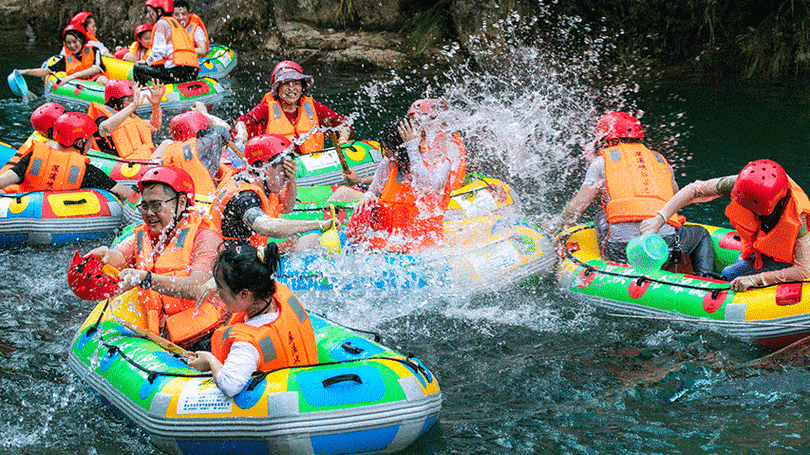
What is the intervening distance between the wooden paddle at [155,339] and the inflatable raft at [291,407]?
253 mm

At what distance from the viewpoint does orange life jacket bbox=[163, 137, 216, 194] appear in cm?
700

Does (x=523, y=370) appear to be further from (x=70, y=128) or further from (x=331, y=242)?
(x=70, y=128)

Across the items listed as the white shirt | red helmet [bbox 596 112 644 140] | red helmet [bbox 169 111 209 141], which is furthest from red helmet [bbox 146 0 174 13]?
the white shirt

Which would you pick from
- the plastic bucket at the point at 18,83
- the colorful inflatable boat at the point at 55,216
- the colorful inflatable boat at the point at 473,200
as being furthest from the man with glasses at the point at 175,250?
the plastic bucket at the point at 18,83

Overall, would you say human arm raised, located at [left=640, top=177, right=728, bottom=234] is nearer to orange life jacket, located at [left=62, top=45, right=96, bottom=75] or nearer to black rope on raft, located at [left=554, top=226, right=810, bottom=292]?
black rope on raft, located at [left=554, top=226, right=810, bottom=292]

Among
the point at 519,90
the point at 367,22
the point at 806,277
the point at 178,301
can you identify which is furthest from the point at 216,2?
the point at 806,277

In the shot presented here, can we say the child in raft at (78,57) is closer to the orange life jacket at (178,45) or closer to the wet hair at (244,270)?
the orange life jacket at (178,45)

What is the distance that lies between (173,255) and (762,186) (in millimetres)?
3849

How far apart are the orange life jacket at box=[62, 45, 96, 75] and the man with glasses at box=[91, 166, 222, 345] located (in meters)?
8.89

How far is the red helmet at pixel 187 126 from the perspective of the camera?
7.40 m

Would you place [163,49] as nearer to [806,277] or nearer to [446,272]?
[446,272]

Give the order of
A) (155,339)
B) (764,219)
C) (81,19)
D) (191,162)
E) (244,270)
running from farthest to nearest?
(81,19) < (191,162) < (764,219) < (155,339) < (244,270)

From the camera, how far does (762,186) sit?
497cm

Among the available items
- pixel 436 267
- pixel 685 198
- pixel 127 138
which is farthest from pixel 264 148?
pixel 127 138
